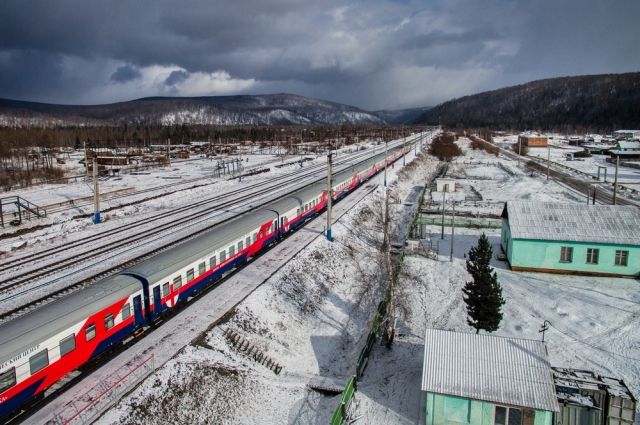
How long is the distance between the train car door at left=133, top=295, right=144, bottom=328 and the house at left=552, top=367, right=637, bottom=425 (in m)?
16.8

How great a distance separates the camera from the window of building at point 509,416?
14.9 metres

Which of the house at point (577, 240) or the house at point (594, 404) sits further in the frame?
the house at point (577, 240)

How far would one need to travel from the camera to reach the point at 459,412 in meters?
15.5

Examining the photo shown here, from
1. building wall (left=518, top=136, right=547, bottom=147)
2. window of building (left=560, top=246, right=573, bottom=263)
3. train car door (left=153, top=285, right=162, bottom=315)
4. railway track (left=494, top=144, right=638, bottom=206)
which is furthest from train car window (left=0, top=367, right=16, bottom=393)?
building wall (left=518, top=136, right=547, bottom=147)

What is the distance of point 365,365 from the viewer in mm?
20578

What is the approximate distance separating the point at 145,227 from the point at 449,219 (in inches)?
1153

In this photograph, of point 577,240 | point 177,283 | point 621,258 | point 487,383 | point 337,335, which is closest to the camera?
point 487,383

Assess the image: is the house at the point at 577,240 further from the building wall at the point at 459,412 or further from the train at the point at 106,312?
the building wall at the point at 459,412

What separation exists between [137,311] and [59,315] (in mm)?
3820

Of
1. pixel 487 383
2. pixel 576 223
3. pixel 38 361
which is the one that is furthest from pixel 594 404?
pixel 576 223

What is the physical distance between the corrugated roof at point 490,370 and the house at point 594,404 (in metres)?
1.19

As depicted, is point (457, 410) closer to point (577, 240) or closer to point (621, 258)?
point (577, 240)

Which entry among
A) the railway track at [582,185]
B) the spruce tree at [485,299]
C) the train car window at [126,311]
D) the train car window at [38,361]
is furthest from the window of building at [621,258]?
the train car window at [38,361]

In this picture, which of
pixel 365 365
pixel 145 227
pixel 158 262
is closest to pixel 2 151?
pixel 145 227
